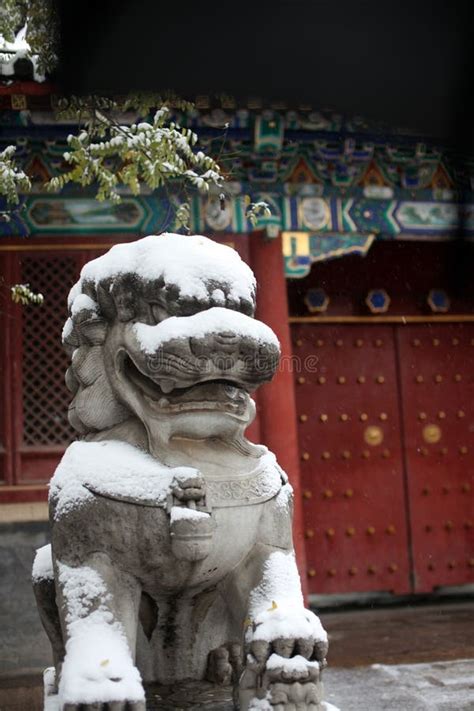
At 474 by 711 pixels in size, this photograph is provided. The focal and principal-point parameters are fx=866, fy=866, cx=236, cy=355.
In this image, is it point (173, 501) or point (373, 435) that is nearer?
point (173, 501)

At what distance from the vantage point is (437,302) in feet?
24.6

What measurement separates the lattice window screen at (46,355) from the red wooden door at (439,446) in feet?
9.68

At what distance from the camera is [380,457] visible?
7.29m

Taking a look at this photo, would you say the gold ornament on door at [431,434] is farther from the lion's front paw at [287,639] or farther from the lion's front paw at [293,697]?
the lion's front paw at [293,697]

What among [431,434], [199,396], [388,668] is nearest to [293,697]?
[199,396]

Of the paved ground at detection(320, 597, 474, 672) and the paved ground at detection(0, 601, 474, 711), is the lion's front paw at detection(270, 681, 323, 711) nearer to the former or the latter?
the paved ground at detection(0, 601, 474, 711)

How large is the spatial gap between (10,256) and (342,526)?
3392 mm

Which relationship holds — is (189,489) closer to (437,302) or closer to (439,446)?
(439,446)

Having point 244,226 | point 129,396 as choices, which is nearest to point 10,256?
point 244,226

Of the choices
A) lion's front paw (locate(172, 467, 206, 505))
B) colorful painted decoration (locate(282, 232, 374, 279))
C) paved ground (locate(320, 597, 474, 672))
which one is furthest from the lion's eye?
colorful painted decoration (locate(282, 232, 374, 279))

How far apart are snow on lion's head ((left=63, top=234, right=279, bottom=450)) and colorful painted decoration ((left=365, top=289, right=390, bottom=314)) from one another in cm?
487

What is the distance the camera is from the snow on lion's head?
237 cm

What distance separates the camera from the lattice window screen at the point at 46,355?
6.04m

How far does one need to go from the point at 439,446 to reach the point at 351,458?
0.79 meters
